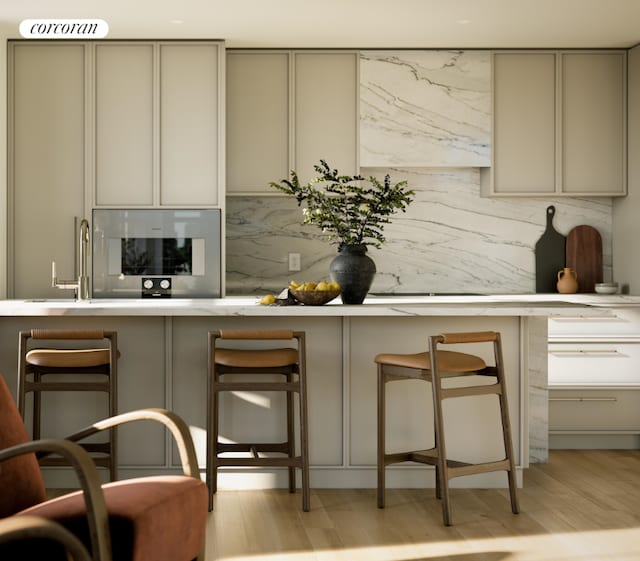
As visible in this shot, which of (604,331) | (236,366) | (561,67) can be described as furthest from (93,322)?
(561,67)

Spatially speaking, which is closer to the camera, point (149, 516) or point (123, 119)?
point (149, 516)

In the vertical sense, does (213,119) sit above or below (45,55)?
below

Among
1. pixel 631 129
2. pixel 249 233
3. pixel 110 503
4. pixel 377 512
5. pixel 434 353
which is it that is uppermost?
pixel 631 129

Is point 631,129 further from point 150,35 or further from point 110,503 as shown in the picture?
point 110,503

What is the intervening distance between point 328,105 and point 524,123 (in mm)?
1247

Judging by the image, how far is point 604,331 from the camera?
541 centimetres

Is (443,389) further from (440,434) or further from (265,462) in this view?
(265,462)

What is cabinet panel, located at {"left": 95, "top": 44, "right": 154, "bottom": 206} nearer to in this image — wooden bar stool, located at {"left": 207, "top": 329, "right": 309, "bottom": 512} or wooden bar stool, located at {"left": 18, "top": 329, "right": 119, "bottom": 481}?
wooden bar stool, located at {"left": 18, "top": 329, "right": 119, "bottom": 481}

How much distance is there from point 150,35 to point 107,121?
57 cm

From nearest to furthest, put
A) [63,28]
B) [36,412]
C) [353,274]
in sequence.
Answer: [36,412]
[353,274]
[63,28]

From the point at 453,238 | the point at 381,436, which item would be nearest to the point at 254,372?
the point at 381,436

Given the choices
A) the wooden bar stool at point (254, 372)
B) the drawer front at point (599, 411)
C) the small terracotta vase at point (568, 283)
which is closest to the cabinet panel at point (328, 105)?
the small terracotta vase at point (568, 283)

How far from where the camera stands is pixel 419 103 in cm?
579

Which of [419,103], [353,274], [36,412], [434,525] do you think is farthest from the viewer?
[419,103]
